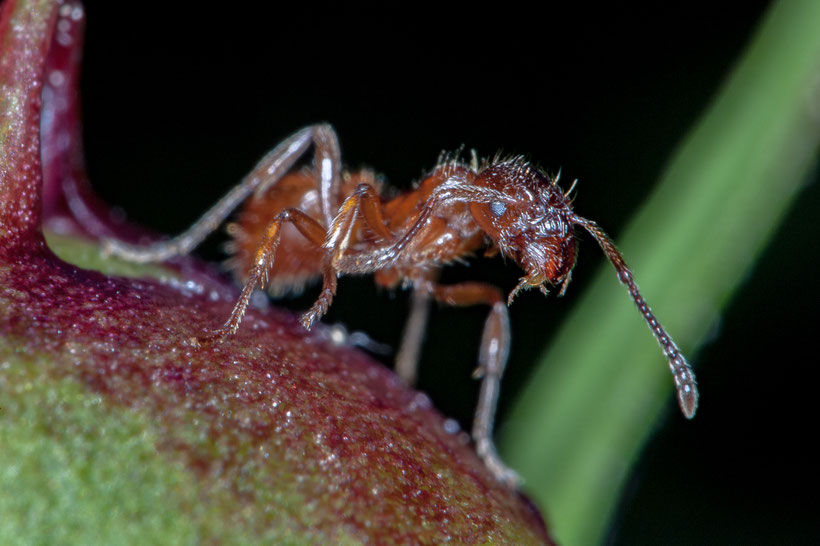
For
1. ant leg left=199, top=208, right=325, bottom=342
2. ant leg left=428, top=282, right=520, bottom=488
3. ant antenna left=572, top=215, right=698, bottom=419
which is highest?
ant antenna left=572, top=215, right=698, bottom=419

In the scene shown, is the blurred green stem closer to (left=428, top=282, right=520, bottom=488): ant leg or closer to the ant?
the ant

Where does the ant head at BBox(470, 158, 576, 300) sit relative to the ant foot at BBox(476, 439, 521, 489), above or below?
above

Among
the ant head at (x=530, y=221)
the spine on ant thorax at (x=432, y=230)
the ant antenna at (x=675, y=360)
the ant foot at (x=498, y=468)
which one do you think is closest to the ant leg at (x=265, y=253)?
the spine on ant thorax at (x=432, y=230)

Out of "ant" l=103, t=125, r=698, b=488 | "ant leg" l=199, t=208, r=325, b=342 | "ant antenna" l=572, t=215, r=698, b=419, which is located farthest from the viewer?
"ant" l=103, t=125, r=698, b=488

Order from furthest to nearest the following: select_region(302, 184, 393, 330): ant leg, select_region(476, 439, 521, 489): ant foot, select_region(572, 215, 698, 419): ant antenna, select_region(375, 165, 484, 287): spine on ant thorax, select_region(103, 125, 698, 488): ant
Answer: select_region(375, 165, 484, 287): spine on ant thorax → select_region(103, 125, 698, 488): ant → select_region(302, 184, 393, 330): ant leg → select_region(572, 215, 698, 419): ant antenna → select_region(476, 439, 521, 489): ant foot

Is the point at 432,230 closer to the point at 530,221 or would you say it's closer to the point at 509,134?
the point at 530,221

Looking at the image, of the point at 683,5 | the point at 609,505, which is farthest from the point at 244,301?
the point at 683,5

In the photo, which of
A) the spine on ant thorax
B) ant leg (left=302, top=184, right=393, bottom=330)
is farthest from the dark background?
ant leg (left=302, top=184, right=393, bottom=330)

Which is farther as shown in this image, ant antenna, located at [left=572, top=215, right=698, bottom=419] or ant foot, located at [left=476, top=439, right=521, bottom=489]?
ant antenna, located at [left=572, top=215, right=698, bottom=419]
